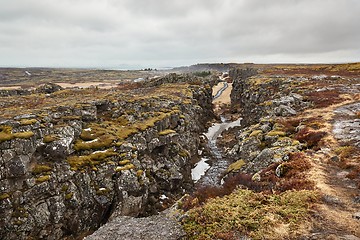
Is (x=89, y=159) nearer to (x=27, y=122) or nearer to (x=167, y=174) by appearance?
(x=27, y=122)

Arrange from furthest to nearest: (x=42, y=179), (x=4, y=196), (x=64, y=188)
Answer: (x=64, y=188)
(x=42, y=179)
(x=4, y=196)

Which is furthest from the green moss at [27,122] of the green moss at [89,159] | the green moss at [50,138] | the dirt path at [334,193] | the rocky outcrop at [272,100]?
the rocky outcrop at [272,100]

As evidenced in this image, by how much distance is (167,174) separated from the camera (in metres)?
42.9

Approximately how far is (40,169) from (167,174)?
19145mm

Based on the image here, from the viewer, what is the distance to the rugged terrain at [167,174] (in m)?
17.3

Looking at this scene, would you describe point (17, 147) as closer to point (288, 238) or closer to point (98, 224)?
point (98, 224)

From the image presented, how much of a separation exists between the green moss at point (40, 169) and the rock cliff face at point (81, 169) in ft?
0.34

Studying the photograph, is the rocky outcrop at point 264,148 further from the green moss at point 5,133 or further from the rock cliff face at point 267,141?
the green moss at point 5,133

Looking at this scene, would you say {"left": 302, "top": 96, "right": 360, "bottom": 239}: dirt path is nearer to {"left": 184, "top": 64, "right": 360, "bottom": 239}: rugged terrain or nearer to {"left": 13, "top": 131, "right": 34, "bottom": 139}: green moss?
{"left": 184, "top": 64, "right": 360, "bottom": 239}: rugged terrain

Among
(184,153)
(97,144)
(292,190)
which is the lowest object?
(184,153)

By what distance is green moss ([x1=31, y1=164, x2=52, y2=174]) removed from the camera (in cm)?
2992

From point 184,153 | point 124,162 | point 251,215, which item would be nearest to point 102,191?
point 124,162

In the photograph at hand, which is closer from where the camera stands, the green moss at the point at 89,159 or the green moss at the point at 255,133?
the green moss at the point at 89,159

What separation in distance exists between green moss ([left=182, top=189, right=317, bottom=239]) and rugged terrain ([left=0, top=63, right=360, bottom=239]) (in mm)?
68
